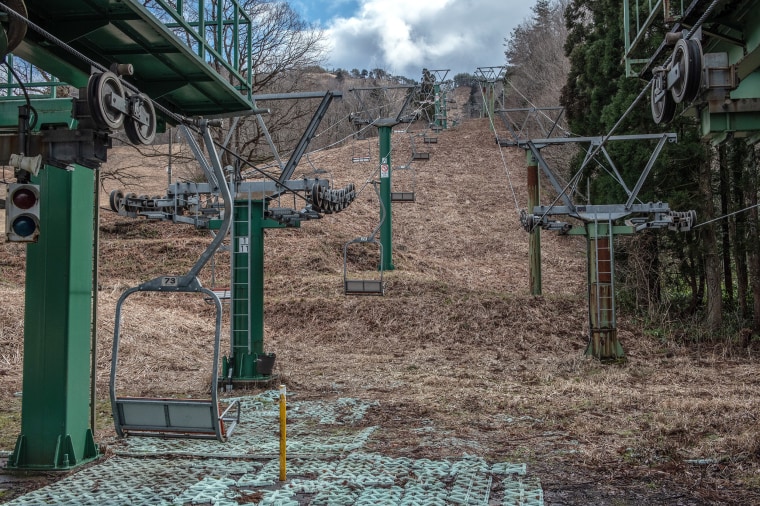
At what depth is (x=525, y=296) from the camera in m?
20.0

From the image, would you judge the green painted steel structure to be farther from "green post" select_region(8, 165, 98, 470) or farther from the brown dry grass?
"green post" select_region(8, 165, 98, 470)

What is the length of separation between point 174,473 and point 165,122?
3.81 m

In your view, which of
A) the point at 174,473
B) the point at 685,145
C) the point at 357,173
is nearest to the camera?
the point at 174,473

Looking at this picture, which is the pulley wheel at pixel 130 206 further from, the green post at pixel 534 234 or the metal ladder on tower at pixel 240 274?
the green post at pixel 534 234

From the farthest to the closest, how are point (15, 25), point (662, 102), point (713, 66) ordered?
point (662, 102)
point (713, 66)
point (15, 25)

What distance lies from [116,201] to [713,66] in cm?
907

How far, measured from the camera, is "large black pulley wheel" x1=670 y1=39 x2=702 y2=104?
5.30 m

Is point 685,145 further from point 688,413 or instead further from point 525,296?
point 688,413

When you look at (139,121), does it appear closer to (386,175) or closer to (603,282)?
(603,282)

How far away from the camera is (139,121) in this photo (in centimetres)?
567

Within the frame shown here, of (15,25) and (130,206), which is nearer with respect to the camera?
(15,25)

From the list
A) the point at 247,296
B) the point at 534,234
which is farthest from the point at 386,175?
the point at 247,296

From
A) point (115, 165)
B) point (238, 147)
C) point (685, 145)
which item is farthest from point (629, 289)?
point (115, 165)

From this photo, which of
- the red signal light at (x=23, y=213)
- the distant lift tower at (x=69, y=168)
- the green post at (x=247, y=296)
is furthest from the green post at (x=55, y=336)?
the green post at (x=247, y=296)
